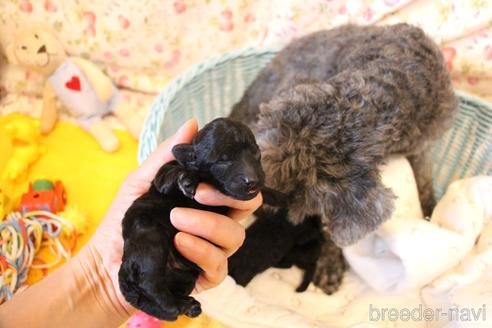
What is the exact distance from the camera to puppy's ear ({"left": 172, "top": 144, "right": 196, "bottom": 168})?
2.02ft

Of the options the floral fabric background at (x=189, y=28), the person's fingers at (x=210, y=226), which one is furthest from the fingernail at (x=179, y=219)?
A: the floral fabric background at (x=189, y=28)

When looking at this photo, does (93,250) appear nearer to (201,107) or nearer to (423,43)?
(201,107)

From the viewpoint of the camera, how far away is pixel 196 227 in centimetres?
64

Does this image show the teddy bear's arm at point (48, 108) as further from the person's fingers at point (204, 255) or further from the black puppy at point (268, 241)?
the person's fingers at point (204, 255)

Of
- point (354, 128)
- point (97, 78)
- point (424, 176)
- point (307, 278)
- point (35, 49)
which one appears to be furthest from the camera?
point (97, 78)

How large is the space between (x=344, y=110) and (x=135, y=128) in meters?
0.95

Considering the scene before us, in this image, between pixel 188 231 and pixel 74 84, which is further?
pixel 74 84

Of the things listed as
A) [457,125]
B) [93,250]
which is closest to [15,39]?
[93,250]

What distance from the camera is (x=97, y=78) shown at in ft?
5.32

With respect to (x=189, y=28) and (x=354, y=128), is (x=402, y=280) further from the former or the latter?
(x=189, y=28)

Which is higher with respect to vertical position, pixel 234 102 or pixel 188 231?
pixel 188 231

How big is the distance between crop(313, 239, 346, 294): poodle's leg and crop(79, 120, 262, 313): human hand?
0.55 meters

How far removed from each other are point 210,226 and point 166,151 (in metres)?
0.17

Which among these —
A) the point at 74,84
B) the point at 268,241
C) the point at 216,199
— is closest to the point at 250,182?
the point at 216,199
